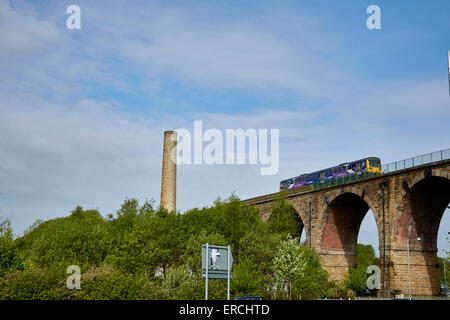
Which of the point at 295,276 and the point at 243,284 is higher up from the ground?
the point at 243,284

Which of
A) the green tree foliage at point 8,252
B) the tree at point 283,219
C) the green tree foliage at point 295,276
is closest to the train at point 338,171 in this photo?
the tree at point 283,219

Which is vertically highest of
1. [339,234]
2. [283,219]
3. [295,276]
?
[283,219]

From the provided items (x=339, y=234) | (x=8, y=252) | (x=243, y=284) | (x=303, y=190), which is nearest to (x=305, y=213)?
(x=303, y=190)

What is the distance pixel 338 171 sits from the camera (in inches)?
2356

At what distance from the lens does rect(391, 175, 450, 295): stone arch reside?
4259cm

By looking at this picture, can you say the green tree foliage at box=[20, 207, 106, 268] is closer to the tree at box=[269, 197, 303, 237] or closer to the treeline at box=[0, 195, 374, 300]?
the treeline at box=[0, 195, 374, 300]

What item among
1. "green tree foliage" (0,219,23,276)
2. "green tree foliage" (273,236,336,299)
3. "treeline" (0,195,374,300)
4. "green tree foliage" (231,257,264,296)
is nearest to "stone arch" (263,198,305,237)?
"treeline" (0,195,374,300)

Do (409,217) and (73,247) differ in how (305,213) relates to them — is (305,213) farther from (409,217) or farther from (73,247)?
(73,247)

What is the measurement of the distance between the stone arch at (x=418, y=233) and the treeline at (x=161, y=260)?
776cm

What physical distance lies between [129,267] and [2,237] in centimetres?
1048

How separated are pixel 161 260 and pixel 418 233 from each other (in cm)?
2631

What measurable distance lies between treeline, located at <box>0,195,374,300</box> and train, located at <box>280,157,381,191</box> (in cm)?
1308
